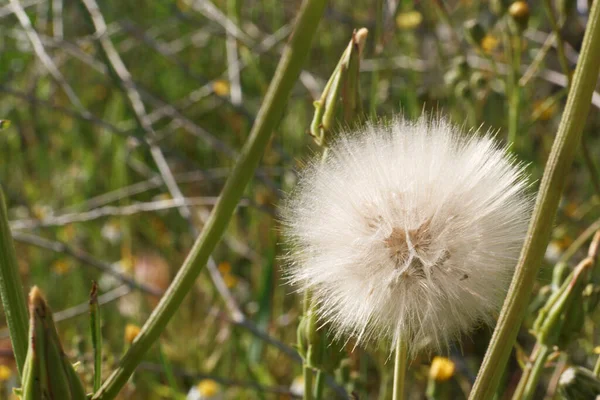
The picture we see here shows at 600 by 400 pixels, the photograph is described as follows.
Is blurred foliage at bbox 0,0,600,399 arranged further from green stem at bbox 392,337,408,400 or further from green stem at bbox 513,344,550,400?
green stem at bbox 392,337,408,400

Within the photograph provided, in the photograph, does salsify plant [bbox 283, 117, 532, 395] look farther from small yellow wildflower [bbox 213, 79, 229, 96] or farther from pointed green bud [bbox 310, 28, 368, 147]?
small yellow wildflower [bbox 213, 79, 229, 96]

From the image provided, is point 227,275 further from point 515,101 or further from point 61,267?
point 515,101

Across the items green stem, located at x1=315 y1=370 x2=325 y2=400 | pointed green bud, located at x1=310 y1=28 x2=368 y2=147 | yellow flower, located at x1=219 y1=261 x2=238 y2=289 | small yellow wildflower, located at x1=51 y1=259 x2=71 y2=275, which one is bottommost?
small yellow wildflower, located at x1=51 y1=259 x2=71 y2=275

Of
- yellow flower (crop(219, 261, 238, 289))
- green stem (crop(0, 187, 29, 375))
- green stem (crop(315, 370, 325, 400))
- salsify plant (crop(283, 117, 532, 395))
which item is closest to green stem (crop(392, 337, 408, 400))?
salsify plant (crop(283, 117, 532, 395))

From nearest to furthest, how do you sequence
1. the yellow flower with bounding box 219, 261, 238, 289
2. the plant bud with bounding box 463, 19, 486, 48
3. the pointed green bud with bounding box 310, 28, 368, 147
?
1. the pointed green bud with bounding box 310, 28, 368, 147
2. the plant bud with bounding box 463, 19, 486, 48
3. the yellow flower with bounding box 219, 261, 238, 289

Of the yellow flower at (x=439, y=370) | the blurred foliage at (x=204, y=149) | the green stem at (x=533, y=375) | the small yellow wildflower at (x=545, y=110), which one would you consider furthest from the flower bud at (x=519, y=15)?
the green stem at (x=533, y=375)

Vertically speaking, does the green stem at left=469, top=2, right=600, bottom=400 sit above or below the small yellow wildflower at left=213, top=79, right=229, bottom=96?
below

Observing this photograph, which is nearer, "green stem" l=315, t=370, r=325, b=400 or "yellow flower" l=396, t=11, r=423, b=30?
"green stem" l=315, t=370, r=325, b=400

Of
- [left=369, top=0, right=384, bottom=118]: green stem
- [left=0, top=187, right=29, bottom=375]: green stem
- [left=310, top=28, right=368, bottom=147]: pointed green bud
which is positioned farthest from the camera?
[left=369, top=0, right=384, bottom=118]: green stem
